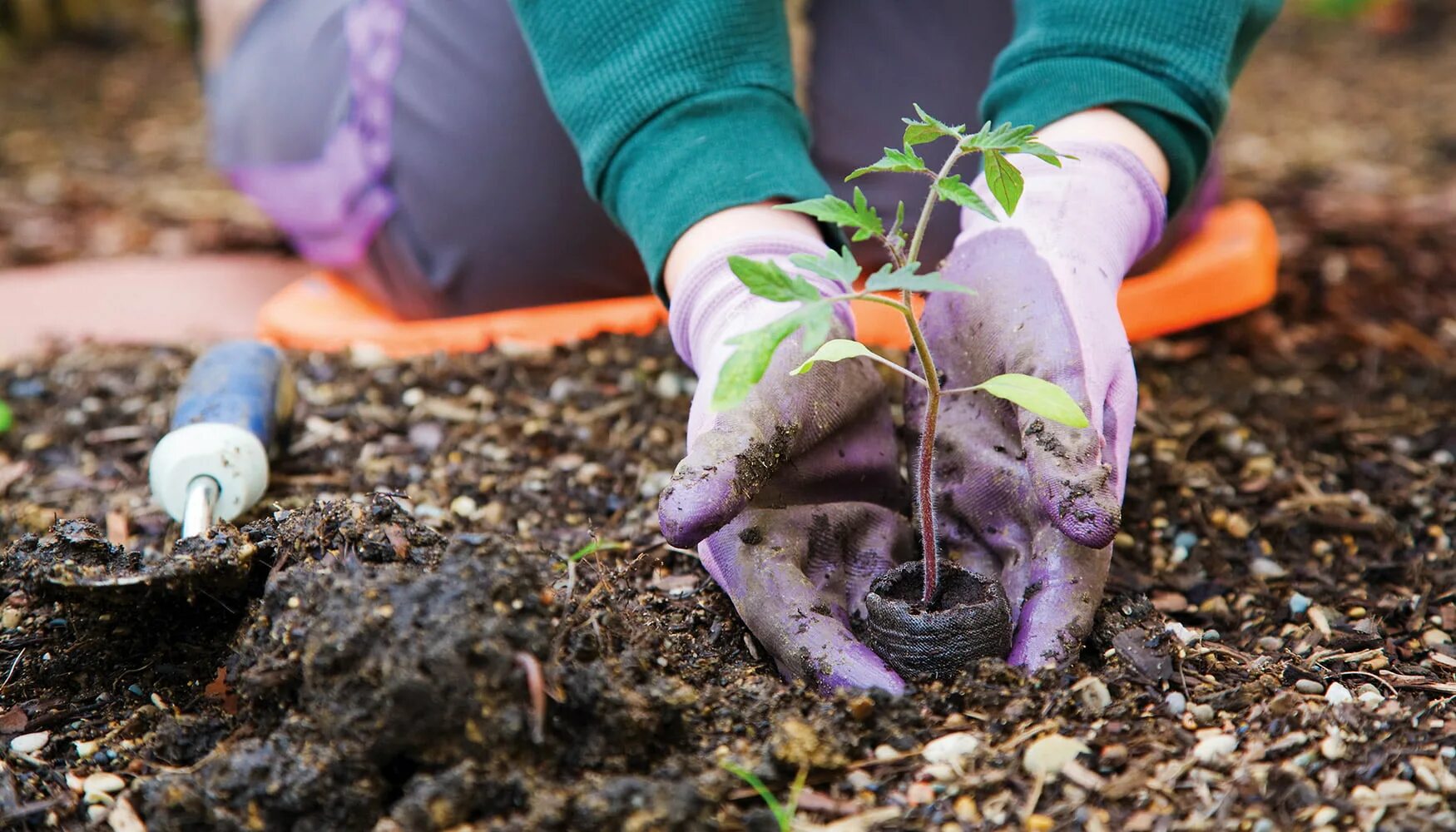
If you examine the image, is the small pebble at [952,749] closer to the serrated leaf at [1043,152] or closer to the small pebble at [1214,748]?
the small pebble at [1214,748]

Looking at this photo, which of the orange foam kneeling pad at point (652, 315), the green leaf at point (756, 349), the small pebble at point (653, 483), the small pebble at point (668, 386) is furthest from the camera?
the orange foam kneeling pad at point (652, 315)

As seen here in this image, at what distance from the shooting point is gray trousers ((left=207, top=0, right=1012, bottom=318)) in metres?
2.05

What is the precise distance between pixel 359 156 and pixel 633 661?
1.42m

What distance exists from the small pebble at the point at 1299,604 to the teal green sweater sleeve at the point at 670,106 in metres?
0.70

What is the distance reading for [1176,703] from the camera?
103cm

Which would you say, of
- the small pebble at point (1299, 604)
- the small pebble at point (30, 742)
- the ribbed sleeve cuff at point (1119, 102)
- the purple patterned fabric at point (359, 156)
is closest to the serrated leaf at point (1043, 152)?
the ribbed sleeve cuff at point (1119, 102)

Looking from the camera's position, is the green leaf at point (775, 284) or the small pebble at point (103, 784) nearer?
the green leaf at point (775, 284)

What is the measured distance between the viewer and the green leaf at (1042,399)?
893mm

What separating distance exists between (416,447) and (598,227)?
58 centimetres

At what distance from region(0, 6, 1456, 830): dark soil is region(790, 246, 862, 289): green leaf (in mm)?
317

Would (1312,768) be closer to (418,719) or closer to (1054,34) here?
(418,719)

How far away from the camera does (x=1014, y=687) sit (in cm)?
103

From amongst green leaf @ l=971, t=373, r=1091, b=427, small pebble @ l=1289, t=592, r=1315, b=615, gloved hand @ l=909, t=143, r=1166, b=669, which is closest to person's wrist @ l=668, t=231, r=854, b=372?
gloved hand @ l=909, t=143, r=1166, b=669

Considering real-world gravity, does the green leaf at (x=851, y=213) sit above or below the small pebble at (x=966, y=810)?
above
